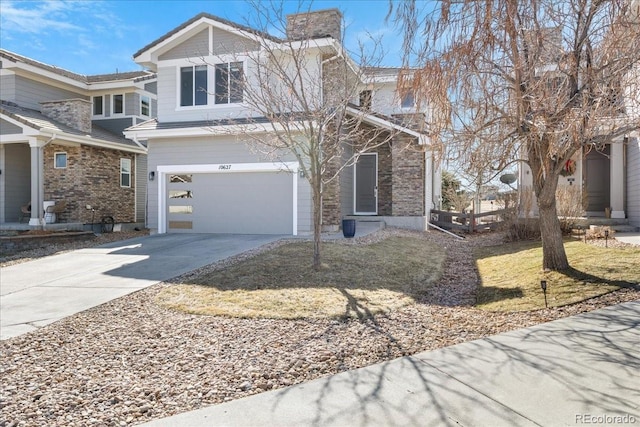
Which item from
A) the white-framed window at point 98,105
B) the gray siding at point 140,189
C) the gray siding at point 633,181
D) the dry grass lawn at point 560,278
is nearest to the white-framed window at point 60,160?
the gray siding at point 140,189

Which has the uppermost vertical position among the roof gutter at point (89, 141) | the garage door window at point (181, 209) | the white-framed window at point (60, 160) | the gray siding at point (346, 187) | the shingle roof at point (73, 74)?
the shingle roof at point (73, 74)

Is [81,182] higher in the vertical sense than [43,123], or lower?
lower

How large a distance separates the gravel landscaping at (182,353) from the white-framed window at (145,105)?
16.9m

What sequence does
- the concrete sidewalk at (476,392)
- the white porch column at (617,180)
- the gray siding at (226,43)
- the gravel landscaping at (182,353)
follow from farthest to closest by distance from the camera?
the white porch column at (617,180) < the gray siding at (226,43) < the gravel landscaping at (182,353) < the concrete sidewalk at (476,392)

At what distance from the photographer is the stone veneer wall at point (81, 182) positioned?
55.7 ft

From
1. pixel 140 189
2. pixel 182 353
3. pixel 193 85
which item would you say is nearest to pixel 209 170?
pixel 193 85

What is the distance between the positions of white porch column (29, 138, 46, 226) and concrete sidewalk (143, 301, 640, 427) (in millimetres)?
14999

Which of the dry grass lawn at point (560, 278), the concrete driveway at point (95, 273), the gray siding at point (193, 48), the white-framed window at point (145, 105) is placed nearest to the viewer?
the dry grass lawn at point (560, 278)

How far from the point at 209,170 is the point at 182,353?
408 inches

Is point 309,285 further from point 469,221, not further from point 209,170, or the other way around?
point 469,221

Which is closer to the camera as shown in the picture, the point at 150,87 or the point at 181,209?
the point at 181,209

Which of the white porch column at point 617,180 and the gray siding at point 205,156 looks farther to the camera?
the white porch column at point 617,180

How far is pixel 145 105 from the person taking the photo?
21.4 metres

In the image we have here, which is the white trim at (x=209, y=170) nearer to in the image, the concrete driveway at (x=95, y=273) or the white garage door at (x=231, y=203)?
the white garage door at (x=231, y=203)
